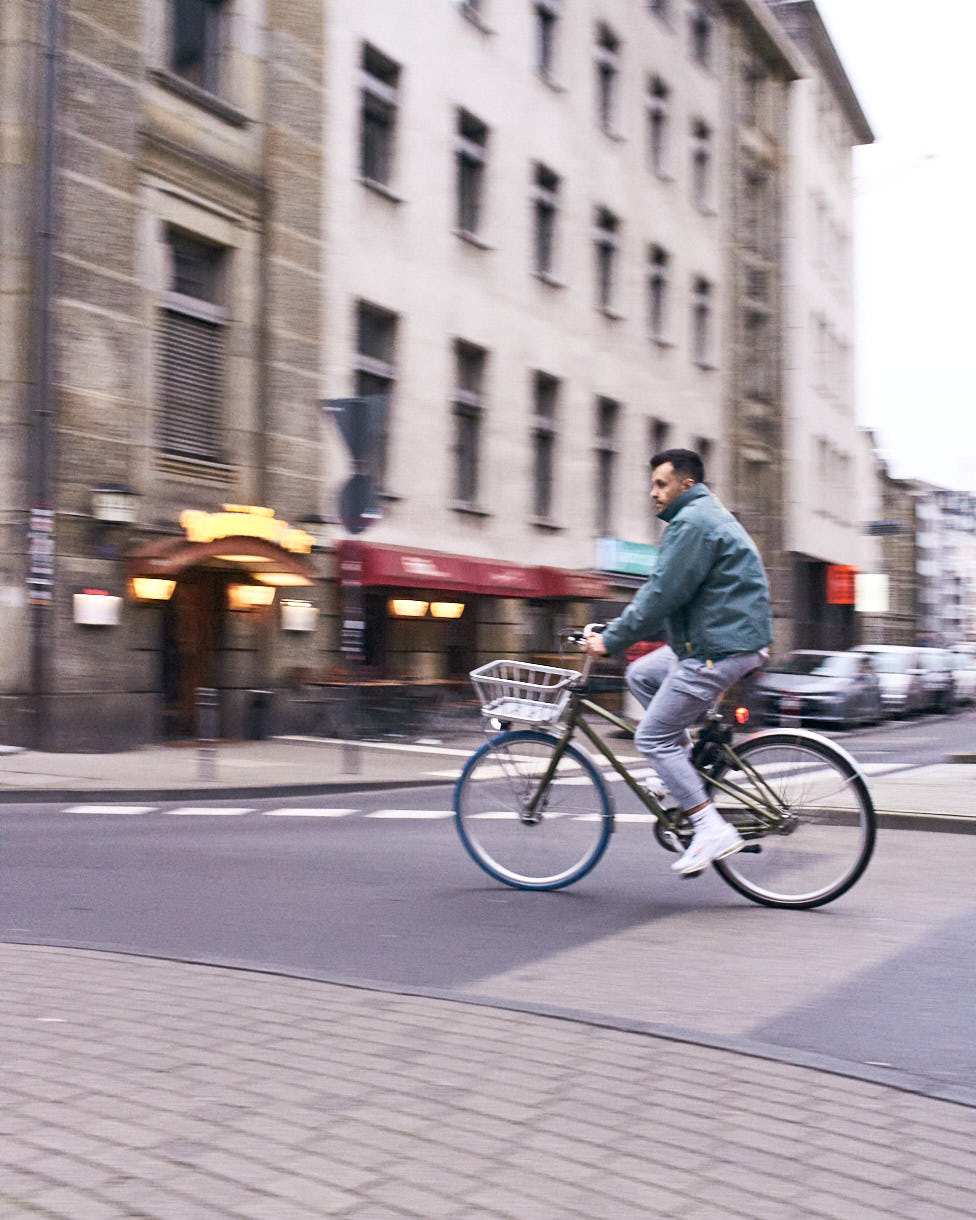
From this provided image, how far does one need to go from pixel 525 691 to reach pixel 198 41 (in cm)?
1505

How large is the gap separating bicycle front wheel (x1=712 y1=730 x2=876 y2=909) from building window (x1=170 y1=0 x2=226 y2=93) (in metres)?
14.8

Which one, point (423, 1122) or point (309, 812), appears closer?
point (423, 1122)

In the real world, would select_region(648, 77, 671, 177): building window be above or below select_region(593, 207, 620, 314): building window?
above

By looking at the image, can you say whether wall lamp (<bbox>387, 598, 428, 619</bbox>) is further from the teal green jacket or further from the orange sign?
the orange sign

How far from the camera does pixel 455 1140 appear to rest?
3344 mm

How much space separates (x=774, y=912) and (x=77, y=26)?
13755 millimetres

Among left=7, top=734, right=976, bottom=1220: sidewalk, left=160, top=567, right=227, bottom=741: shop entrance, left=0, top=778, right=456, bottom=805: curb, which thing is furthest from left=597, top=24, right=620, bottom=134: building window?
left=7, top=734, right=976, bottom=1220: sidewalk

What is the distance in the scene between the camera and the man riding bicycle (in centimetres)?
645

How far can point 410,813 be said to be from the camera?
1095cm

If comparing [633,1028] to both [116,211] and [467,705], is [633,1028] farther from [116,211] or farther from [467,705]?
[467,705]

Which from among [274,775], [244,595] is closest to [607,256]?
[244,595]

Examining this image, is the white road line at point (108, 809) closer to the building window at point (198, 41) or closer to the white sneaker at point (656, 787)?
the white sneaker at point (656, 787)

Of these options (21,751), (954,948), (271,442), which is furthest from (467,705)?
(954,948)

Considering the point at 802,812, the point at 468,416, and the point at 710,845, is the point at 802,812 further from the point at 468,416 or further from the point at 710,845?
the point at 468,416
